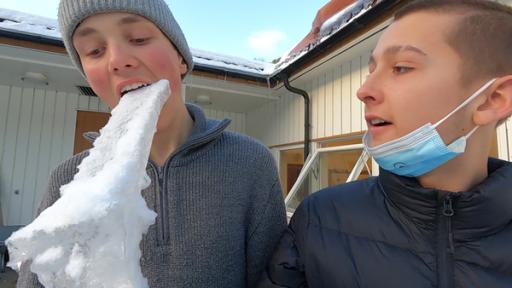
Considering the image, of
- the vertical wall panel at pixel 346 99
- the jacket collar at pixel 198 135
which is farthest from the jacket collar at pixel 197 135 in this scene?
the vertical wall panel at pixel 346 99

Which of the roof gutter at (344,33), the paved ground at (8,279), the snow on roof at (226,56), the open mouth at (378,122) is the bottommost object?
the paved ground at (8,279)

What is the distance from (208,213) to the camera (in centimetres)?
94

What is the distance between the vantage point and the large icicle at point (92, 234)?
1.44ft

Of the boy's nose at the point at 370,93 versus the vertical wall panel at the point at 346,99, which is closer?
the boy's nose at the point at 370,93

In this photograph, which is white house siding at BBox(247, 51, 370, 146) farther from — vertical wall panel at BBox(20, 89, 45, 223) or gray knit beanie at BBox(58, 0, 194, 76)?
vertical wall panel at BBox(20, 89, 45, 223)

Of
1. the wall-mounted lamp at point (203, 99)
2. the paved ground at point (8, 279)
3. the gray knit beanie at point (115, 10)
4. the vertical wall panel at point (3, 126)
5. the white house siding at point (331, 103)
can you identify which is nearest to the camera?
the gray knit beanie at point (115, 10)

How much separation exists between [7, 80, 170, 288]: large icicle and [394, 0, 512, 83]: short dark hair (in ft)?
3.24

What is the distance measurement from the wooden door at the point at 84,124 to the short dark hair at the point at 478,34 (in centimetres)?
535

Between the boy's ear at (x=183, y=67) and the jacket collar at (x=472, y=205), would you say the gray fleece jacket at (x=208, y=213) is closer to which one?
the boy's ear at (x=183, y=67)

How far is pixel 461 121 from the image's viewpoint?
2.88 feet

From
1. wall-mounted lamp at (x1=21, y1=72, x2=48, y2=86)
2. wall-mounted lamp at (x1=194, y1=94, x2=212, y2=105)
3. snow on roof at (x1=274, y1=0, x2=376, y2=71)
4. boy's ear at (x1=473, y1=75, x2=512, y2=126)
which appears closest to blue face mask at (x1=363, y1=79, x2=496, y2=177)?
boy's ear at (x1=473, y1=75, x2=512, y2=126)

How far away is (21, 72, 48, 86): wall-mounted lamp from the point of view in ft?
13.0

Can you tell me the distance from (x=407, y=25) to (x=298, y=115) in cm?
346

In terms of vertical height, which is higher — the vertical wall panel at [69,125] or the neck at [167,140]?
the vertical wall panel at [69,125]
